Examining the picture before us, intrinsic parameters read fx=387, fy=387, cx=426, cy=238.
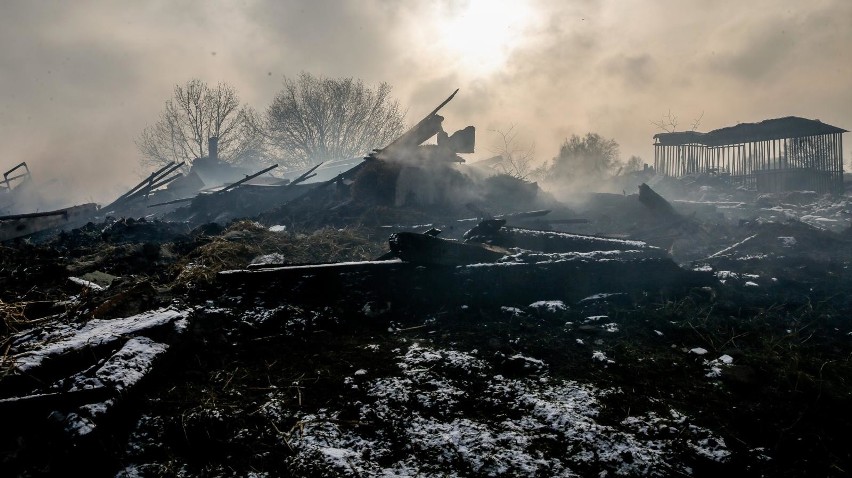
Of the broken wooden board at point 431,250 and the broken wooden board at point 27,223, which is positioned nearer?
the broken wooden board at point 431,250

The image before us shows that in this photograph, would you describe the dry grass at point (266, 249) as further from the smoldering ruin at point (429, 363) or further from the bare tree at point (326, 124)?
the bare tree at point (326, 124)

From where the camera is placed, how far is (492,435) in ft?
7.07

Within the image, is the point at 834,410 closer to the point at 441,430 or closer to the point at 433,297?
the point at 441,430

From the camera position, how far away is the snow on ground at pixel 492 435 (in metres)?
1.92

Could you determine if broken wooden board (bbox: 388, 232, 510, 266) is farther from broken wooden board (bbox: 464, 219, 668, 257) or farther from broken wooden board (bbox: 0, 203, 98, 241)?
broken wooden board (bbox: 0, 203, 98, 241)

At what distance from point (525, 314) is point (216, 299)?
319cm

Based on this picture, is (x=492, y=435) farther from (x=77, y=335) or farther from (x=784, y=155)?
(x=784, y=155)

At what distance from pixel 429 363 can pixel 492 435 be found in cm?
98

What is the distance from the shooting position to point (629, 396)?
8.37 feet

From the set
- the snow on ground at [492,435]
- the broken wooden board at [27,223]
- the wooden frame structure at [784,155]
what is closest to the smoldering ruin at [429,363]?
the snow on ground at [492,435]

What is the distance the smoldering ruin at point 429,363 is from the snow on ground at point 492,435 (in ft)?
0.04

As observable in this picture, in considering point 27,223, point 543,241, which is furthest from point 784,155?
point 27,223

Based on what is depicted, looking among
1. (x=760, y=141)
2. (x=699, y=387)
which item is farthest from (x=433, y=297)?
(x=760, y=141)

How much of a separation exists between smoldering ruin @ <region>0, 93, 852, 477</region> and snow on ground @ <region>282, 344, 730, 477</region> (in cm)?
1
